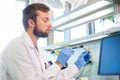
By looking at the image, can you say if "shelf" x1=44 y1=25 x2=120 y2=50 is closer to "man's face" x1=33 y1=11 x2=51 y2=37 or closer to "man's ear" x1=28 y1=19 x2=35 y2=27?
"man's face" x1=33 y1=11 x2=51 y2=37

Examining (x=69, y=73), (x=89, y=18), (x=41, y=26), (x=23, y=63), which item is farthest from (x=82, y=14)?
(x=23, y=63)

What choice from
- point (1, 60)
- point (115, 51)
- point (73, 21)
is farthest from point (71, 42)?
point (1, 60)

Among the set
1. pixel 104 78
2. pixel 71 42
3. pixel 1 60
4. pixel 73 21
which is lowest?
pixel 104 78

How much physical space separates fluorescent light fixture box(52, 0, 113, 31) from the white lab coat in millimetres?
525

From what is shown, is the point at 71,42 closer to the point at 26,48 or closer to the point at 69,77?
the point at 69,77

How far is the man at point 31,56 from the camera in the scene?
142 cm

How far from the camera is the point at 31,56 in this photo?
4.98 feet

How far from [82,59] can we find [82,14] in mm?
425

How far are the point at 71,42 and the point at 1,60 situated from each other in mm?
830

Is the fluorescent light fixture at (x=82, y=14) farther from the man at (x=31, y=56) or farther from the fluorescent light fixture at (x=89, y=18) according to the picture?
the man at (x=31, y=56)

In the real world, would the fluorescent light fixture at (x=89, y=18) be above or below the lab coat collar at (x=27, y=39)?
above

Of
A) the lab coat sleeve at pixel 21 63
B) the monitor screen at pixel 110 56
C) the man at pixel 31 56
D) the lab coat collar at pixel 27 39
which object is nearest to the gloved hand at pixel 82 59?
the man at pixel 31 56

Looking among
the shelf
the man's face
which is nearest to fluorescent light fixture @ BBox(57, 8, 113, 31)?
the shelf

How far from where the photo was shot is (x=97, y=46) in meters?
1.82
